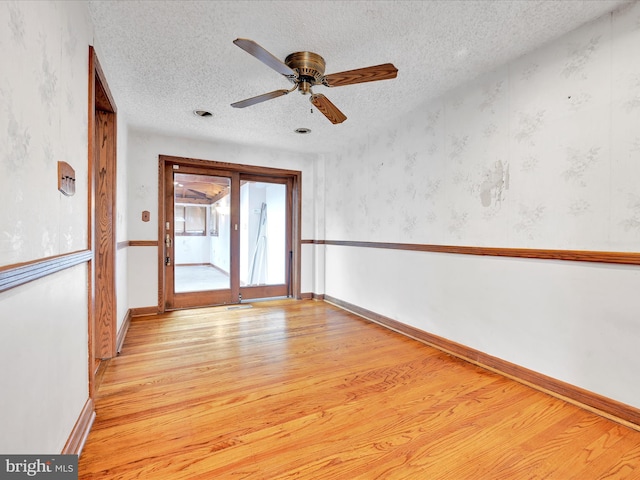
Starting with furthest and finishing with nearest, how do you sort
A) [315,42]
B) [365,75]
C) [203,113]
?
[203,113]
[315,42]
[365,75]

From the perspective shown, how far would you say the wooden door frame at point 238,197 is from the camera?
392 centimetres

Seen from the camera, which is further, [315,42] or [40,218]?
[315,42]

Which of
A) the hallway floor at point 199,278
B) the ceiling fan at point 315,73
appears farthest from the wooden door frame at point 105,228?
the hallway floor at point 199,278

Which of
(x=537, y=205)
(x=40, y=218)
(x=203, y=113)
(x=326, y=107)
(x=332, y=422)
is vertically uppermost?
(x=203, y=113)

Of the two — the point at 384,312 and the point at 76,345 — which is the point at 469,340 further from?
the point at 76,345

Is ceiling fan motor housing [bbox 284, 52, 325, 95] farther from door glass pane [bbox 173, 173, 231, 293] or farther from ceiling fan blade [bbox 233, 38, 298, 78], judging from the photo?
door glass pane [bbox 173, 173, 231, 293]

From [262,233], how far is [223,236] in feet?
2.03

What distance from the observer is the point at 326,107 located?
2383 mm

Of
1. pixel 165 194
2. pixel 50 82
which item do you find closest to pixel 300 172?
pixel 165 194

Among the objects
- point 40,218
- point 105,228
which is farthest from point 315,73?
point 105,228

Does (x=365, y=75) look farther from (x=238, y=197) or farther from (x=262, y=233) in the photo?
(x=262, y=233)

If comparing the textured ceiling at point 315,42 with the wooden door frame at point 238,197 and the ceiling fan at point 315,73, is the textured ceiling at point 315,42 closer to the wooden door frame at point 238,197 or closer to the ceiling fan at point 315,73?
the ceiling fan at point 315,73

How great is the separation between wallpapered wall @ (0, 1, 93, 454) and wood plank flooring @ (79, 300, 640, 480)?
423 mm

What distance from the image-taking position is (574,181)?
1.91 metres
